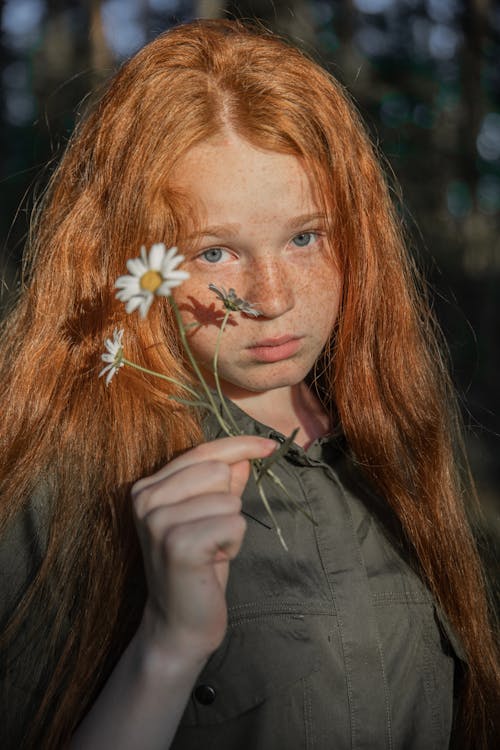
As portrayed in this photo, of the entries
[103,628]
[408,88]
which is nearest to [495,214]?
[408,88]

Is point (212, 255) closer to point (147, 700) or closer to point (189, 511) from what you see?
point (189, 511)

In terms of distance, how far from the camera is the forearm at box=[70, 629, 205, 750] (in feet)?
3.50

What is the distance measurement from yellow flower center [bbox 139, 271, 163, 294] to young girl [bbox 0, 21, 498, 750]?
12mm

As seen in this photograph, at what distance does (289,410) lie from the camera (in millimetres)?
1708

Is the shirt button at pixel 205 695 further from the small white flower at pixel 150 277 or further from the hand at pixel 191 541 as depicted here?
the small white flower at pixel 150 277

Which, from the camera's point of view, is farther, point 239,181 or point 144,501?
point 239,181

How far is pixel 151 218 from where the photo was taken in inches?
56.0

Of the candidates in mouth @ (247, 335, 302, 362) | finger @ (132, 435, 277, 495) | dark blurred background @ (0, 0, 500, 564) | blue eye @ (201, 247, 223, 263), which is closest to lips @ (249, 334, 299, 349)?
mouth @ (247, 335, 302, 362)

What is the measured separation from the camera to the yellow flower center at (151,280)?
44.1 inches

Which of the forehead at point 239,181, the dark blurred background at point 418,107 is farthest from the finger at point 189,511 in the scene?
the dark blurred background at point 418,107

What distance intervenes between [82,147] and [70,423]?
553mm

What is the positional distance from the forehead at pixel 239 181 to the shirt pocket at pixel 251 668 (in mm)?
682

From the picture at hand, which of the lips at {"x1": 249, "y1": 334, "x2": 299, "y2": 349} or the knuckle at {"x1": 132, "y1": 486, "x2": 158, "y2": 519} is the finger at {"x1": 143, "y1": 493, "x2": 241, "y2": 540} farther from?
the lips at {"x1": 249, "y1": 334, "x2": 299, "y2": 349}

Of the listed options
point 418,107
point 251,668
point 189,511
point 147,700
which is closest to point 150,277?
point 189,511
